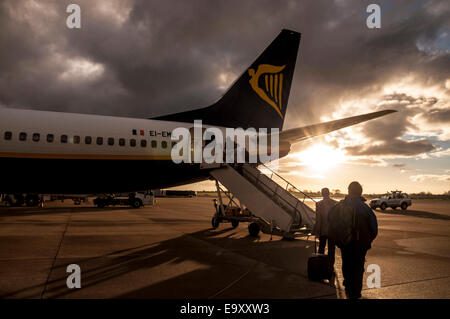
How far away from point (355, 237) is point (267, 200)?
5955mm

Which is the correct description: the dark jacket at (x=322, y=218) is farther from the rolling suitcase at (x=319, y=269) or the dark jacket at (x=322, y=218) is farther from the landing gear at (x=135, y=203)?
the landing gear at (x=135, y=203)

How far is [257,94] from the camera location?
16422 mm

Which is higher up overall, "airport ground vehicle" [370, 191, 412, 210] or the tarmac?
the tarmac

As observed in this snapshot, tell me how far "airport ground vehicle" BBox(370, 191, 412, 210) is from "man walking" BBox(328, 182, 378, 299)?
1454 inches

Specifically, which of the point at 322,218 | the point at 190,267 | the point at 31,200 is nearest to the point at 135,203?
the point at 31,200

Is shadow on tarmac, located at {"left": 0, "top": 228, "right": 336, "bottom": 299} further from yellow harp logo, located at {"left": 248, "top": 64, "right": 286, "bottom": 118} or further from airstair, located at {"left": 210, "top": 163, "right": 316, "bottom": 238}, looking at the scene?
yellow harp logo, located at {"left": 248, "top": 64, "right": 286, "bottom": 118}

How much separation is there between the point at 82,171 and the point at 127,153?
1.87 m

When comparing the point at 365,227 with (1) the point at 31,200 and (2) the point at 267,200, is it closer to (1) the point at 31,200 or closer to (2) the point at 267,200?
(2) the point at 267,200

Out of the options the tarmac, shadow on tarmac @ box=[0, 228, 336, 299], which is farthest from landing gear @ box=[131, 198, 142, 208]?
shadow on tarmac @ box=[0, 228, 336, 299]

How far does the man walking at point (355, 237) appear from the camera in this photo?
5035 millimetres

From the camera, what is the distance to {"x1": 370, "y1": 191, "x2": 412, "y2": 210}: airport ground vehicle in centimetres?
3666

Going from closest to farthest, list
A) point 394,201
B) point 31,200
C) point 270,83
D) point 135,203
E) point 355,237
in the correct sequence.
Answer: point 355,237 → point 270,83 → point 31,200 → point 135,203 → point 394,201

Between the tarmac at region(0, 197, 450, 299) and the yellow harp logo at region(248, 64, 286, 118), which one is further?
the yellow harp logo at region(248, 64, 286, 118)
